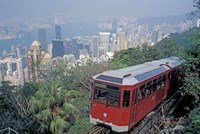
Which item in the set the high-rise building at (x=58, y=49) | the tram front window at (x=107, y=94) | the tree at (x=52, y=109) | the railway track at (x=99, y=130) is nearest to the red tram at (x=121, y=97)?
the tram front window at (x=107, y=94)

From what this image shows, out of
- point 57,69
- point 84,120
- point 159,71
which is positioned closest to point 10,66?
point 57,69

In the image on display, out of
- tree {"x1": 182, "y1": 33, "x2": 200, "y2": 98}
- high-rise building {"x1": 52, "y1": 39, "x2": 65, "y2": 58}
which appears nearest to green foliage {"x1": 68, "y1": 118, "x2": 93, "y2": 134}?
tree {"x1": 182, "y1": 33, "x2": 200, "y2": 98}

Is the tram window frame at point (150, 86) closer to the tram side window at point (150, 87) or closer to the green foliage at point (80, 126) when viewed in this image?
the tram side window at point (150, 87)

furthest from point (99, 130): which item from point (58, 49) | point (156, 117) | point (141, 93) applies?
point (58, 49)

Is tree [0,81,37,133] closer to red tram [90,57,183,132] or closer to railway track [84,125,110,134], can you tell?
railway track [84,125,110,134]

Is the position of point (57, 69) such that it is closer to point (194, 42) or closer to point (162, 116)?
point (162, 116)

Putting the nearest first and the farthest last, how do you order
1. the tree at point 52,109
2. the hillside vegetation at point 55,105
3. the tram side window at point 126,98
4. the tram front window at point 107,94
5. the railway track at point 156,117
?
the tram side window at point 126,98 → the tram front window at point 107,94 → the hillside vegetation at point 55,105 → the railway track at point 156,117 → the tree at point 52,109

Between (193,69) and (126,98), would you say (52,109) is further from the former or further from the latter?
(193,69)
